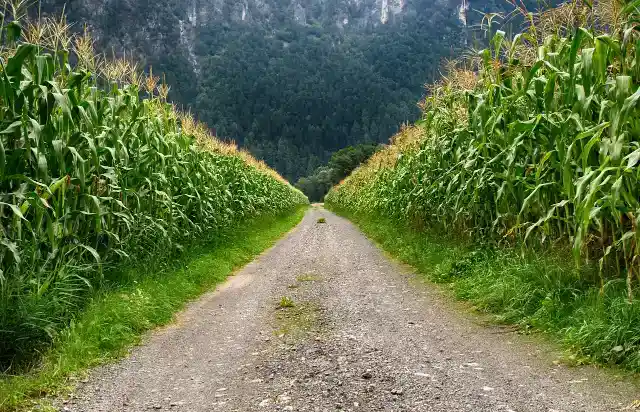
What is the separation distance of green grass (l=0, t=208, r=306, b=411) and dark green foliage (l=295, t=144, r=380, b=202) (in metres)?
54.4

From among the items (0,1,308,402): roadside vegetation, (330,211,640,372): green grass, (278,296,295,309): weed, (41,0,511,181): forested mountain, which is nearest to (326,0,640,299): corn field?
(330,211,640,372): green grass

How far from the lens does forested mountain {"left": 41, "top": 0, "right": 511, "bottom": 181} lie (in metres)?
115

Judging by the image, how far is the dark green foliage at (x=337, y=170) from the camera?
73031mm

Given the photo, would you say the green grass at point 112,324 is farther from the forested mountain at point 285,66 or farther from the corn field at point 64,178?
the forested mountain at point 285,66

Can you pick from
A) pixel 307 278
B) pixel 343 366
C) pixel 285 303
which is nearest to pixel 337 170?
pixel 307 278

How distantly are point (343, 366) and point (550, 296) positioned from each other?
2.21 meters

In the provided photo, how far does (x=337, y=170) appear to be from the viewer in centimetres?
7788

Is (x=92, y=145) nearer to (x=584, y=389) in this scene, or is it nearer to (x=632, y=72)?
(x=584, y=389)

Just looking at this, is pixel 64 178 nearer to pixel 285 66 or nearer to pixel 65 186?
pixel 65 186

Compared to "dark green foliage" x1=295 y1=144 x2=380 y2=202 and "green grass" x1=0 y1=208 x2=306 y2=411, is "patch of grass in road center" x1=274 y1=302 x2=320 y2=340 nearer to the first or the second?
"green grass" x1=0 y1=208 x2=306 y2=411

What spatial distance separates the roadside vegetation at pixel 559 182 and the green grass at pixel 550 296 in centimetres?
1

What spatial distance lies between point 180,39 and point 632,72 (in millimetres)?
137546

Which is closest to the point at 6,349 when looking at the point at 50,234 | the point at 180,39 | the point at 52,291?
the point at 52,291

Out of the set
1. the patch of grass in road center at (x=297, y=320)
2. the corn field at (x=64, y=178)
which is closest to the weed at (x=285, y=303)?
the patch of grass in road center at (x=297, y=320)
